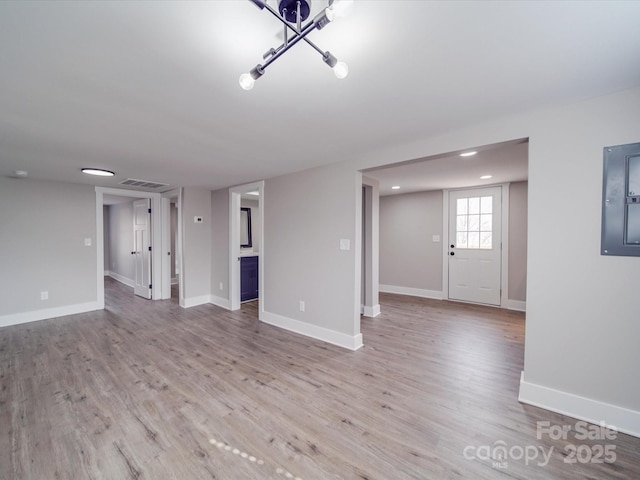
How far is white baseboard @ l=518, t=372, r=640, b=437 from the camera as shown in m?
1.75

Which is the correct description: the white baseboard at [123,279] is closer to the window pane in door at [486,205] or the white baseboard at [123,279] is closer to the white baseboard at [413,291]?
the white baseboard at [413,291]

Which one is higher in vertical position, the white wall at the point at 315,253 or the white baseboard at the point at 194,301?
the white wall at the point at 315,253

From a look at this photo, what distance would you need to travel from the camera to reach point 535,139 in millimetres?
2002

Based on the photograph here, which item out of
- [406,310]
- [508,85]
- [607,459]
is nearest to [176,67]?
[508,85]

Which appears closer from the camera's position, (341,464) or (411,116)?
(341,464)

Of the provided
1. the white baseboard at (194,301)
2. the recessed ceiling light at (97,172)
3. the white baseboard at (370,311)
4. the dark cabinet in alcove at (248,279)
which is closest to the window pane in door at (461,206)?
the white baseboard at (370,311)

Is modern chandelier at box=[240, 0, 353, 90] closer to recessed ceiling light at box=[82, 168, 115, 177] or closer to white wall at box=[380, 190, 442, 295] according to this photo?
recessed ceiling light at box=[82, 168, 115, 177]

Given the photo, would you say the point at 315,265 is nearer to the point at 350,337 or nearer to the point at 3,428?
the point at 350,337

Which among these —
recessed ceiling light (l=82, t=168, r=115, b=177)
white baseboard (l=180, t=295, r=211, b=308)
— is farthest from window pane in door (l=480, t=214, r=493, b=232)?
recessed ceiling light (l=82, t=168, r=115, b=177)

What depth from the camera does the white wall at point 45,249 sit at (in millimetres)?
3967

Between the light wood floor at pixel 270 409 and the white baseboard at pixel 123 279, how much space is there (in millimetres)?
3097

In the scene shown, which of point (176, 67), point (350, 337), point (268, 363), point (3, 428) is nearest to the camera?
point (176, 67)

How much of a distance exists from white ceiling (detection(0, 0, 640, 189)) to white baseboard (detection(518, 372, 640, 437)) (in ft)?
6.98

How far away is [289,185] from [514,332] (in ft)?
12.4
